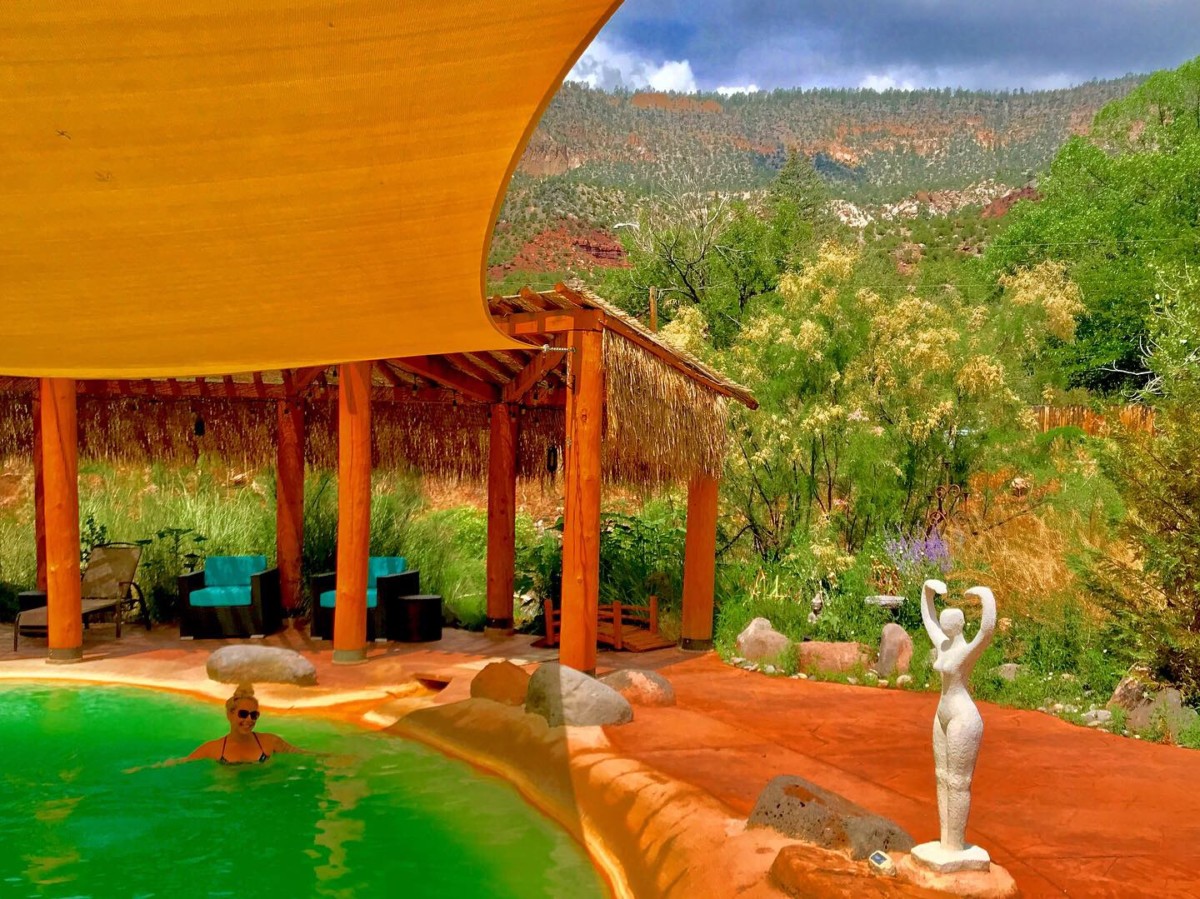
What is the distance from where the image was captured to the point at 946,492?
1034cm

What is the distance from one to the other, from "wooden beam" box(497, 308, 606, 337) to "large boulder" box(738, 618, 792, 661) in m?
2.94

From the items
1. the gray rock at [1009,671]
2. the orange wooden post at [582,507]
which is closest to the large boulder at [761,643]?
the gray rock at [1009,671]

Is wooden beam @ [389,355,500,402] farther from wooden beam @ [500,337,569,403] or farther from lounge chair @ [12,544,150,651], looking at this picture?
lounge chair @ [12,544,150,651]

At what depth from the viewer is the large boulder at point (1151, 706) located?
19.9 ft

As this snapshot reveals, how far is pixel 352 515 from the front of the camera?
754 centimetres

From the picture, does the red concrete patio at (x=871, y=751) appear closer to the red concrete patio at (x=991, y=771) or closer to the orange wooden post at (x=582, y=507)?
the red concrete patio at (x=991, y=771)

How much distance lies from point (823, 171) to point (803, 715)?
6713 cm

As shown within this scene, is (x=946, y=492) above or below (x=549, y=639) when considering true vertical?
above

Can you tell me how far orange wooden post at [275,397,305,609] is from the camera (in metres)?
9.59

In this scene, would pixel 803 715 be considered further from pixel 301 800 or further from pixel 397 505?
pixel 397 505

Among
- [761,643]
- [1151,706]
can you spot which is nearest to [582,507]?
[761,643]

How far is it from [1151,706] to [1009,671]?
1046 millimetres

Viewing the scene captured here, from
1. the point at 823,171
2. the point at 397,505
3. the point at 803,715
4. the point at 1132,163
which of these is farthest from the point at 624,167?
the point at 803,715

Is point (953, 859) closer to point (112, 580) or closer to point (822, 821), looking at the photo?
point (822, 821)
